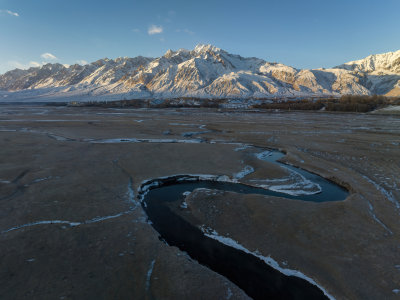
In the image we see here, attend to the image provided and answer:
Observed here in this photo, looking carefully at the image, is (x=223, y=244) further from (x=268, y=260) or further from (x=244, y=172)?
(x=244, y=172)

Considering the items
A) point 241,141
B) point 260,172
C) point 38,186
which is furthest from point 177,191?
point 241,141

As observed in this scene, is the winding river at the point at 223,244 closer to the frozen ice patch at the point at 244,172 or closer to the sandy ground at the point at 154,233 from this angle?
the sandy ground at the point at 154,233

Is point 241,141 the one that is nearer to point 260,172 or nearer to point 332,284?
point 260,172

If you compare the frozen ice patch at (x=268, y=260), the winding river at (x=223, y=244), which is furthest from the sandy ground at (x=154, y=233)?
the winding river at (x=223, y=244)

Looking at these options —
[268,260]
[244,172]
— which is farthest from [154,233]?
[244,172]

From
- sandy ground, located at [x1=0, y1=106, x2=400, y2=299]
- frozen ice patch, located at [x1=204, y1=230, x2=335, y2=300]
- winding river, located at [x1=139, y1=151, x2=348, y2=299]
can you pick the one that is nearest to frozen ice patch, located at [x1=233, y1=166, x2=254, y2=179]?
sandy ground, located at [x1=0, y1=106, x2=400, y2=299]

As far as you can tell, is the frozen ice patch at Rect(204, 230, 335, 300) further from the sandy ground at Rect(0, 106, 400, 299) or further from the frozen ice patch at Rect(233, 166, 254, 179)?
the frozen ice patch at Rect(233, 166, 254, 179)

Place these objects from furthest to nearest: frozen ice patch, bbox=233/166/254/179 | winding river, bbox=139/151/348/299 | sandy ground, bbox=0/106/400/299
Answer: frozen ice patch, bbox=233/166/254/179, winding river, bbox=139/151/348/299, sandy ground, bbox=0/106/400/299

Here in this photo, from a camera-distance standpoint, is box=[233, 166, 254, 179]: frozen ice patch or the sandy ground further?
box=[233, 166, 254, 179]: frozen ice patch
